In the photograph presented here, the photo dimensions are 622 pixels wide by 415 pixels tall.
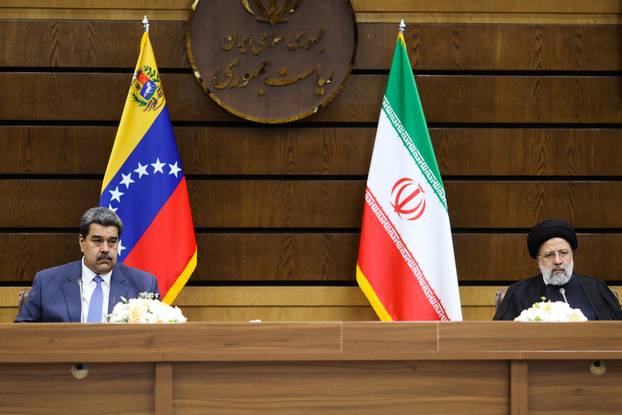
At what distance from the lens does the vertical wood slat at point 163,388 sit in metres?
2.60

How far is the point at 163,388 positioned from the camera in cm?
261

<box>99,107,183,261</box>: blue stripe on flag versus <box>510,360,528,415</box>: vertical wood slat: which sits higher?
<box>99,107,183,261</box>: blue stripe on flag

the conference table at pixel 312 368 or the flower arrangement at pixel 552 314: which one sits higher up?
the flower arrangement at pixel 552 314

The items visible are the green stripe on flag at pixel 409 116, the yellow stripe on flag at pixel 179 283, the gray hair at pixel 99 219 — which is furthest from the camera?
the green stripe on flag at pixel 409 116

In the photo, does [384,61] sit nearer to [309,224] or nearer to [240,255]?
[309,224]

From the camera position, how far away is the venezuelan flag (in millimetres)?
4934

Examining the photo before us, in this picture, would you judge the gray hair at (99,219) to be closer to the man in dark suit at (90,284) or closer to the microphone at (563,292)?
the man in dark suit at (90,284)

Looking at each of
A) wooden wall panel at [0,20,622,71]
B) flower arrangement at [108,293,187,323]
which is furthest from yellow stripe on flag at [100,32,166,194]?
flower arrangement at [108,293,187,323]

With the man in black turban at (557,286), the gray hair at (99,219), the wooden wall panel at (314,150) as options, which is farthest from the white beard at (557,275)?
the gray hair at (99,219)

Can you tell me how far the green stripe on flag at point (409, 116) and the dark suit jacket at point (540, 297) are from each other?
88 cm

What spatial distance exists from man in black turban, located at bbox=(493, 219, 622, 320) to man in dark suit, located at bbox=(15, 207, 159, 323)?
1.75 meters

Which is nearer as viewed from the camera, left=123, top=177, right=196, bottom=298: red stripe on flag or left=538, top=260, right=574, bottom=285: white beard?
left=538, top=260, right=574, bottom=285: white beard

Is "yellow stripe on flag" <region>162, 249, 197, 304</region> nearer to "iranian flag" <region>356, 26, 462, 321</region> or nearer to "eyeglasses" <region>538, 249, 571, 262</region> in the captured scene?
"iranian flag" <region>356, 26, 462, 321</region>

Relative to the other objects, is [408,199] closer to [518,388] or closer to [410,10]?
[410,10]
